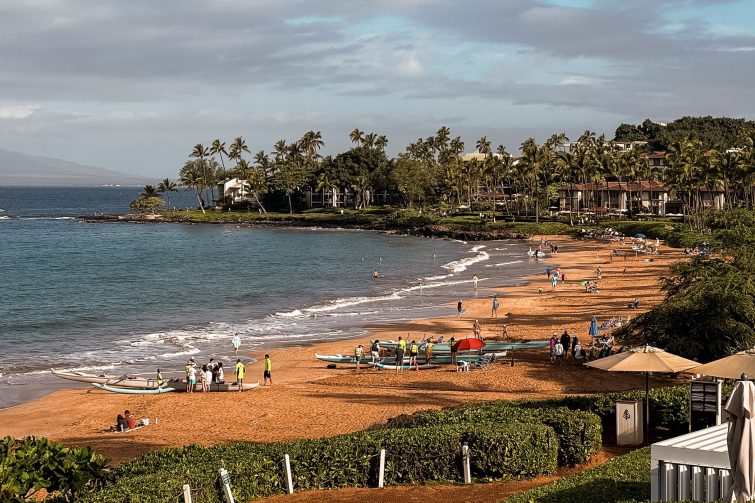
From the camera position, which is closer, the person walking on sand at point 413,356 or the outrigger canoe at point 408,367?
the outrigger canoe at point 408,367

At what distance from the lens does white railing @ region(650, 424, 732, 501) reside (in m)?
10.4

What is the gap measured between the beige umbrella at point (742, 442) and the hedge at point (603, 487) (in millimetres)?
1406

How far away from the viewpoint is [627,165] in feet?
355

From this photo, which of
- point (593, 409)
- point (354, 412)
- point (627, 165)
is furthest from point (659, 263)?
point (593, 409)

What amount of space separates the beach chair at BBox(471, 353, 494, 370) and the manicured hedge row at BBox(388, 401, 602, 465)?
14269 millimetres

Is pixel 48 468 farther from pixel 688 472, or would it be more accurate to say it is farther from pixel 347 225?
pixel 347 225

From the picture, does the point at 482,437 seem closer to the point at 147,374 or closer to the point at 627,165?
the point at 147,374

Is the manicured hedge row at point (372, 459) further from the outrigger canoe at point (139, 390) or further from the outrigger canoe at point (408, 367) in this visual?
the outrigger canoe at point (408, 367)

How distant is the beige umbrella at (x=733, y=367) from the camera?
A: 50.3 ft

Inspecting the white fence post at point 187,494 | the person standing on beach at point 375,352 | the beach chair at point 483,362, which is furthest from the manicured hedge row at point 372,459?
the person standing on beach at point 375,352

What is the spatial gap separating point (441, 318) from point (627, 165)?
7028 cm

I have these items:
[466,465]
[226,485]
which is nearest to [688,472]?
[466,465]

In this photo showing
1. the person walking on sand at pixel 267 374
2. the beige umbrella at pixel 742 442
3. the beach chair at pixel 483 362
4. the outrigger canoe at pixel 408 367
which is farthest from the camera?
the outrigger canoe at pixel 408 367

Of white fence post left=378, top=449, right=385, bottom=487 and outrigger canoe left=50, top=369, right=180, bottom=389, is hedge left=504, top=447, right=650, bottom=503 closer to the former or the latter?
white fence post left=378, top=449, right=385, bottom=487
